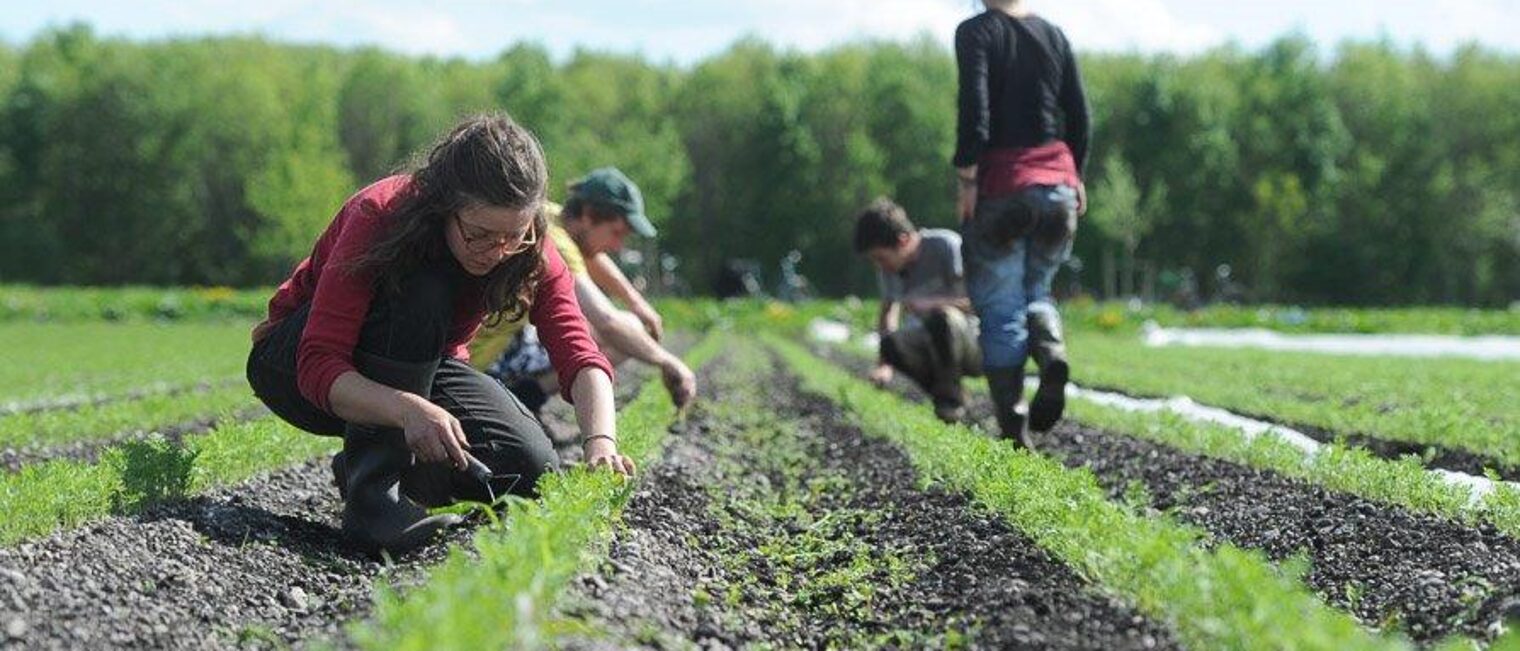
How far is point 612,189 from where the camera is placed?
7199 millimetres

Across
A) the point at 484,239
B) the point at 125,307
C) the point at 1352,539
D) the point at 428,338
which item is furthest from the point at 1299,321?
the point at 484,239

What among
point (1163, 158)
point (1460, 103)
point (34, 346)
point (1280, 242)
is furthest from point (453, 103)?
point (34, 346)

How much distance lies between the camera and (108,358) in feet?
60.4

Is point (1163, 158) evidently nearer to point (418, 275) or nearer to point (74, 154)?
point (74, 154)

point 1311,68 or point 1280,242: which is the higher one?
point 1311,68

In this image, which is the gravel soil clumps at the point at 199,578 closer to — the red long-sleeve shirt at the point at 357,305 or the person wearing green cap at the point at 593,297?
the red long-sleeve shirt at the point at 357,305

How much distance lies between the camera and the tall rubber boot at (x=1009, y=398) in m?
6.91

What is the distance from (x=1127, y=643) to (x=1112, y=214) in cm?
4739

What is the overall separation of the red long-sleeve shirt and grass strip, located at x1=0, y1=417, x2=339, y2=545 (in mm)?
578

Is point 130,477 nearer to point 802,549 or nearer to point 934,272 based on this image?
point 802,549

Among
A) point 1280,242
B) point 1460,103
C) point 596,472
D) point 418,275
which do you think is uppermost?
point 418,275

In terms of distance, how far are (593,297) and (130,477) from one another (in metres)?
2.33

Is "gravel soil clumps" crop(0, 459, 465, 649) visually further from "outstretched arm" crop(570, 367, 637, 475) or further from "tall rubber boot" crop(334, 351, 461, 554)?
"outstretched arm" crop(570, 367, 637, 475)

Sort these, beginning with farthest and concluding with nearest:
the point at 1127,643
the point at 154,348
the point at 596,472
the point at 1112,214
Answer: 1. the point at 1112,214
2. the point at 154,348
3. the point at 596,472
4. the point at 1127,643
